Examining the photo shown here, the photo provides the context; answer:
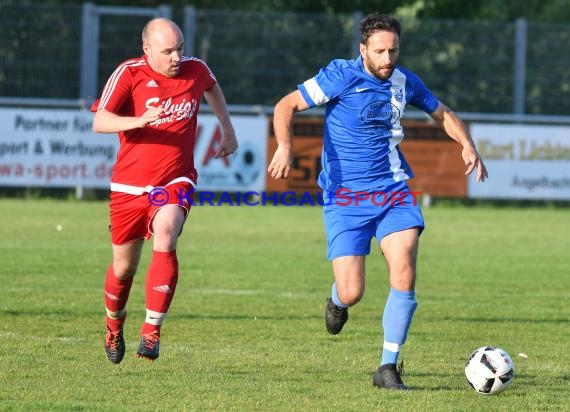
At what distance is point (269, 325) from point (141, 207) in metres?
2.55

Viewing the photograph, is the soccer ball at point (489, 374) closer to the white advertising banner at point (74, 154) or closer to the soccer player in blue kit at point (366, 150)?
the soccer player in blue kit at point (366, 150)

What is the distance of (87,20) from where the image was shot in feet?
77.3

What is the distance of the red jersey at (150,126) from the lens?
765 cm

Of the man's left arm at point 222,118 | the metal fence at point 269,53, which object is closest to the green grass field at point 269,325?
the man's left arm at point 222,118

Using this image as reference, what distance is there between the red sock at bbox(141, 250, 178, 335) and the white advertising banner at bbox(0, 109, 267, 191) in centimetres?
1461

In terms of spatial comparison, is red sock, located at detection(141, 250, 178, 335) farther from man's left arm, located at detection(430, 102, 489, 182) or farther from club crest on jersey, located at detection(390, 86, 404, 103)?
→ man's left arm, located at detection(430, 102, 489, 182)

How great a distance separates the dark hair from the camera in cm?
753

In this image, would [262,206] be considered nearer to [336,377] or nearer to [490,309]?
[490,309]

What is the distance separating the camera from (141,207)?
7641mm

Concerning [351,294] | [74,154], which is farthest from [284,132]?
[74,154]

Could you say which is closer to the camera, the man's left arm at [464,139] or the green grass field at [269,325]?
the green grass field at [269,325]

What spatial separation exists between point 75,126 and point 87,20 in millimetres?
2462

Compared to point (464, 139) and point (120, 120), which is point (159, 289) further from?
point (464, 139)

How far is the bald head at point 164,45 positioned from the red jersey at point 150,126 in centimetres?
11
